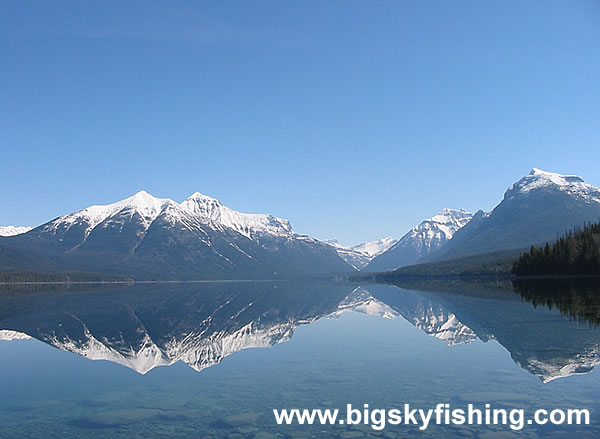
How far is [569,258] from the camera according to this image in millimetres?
144000

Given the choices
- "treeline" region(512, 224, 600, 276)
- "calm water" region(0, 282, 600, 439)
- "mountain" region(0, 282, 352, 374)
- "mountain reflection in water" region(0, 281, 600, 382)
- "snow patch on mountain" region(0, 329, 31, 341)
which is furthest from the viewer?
"treeline" region(512, 224, 600, 276)

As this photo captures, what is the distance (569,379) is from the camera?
27.5 meters

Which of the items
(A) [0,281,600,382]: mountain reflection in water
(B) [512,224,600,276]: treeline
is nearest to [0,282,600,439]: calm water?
(A) [0,281,600,382]: mountain reflection in water

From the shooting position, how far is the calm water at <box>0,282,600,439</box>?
72.6 ft

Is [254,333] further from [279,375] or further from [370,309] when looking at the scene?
[370,309]

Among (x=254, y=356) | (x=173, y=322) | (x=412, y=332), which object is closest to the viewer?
(x=254, y=356)

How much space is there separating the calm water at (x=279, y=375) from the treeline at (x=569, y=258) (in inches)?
3471

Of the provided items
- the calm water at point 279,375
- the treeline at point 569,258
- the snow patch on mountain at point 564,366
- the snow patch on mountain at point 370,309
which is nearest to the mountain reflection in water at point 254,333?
the snow patch on mountain at point 564,366

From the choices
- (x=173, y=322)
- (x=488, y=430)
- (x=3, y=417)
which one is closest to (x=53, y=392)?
(x=3, y=417)

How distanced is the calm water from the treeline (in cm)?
8817

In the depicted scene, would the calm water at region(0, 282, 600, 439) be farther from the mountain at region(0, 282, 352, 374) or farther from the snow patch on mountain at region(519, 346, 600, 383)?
the mountain at region(0, 282, 352, 374)

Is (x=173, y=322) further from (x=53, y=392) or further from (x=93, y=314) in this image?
(x=53, y=392)

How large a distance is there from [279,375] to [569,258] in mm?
135988

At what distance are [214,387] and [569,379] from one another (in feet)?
65.6
